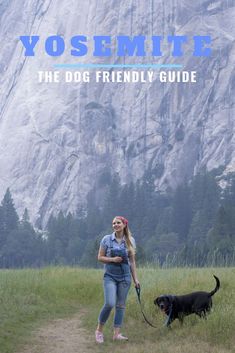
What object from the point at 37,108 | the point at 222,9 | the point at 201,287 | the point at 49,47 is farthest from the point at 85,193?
the point at 201,287

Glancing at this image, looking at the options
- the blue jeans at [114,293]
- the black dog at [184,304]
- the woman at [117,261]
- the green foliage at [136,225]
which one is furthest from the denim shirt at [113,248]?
the green foliage at [136,225]

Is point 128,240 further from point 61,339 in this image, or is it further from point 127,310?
point 127,310

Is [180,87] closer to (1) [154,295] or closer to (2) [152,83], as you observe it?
(2) [152,83]

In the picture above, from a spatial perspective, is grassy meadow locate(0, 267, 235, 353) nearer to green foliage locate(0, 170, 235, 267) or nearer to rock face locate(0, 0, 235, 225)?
green foliage locate(0, 170, 235, 267)

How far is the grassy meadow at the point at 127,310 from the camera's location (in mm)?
9344

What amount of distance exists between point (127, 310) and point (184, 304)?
2372 mm

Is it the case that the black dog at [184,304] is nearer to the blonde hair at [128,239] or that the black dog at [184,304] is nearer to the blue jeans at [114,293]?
→ the blue jeans at [114,293]

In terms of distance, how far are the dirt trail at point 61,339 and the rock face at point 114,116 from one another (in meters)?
92.1

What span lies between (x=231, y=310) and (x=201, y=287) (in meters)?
3.69

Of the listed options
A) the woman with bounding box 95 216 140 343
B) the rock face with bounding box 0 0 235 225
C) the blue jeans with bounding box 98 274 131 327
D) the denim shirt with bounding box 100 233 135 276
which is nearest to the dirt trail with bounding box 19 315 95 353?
the blue jeans with bounding box 98 274 131 327

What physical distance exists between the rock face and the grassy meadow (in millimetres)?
87537

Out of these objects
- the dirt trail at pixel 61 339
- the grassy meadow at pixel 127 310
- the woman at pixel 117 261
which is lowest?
the dirt trail at pixel 61 339

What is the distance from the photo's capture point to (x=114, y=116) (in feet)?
386

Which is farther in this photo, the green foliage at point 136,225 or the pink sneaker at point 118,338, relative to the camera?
the green foliage at point 136,225
